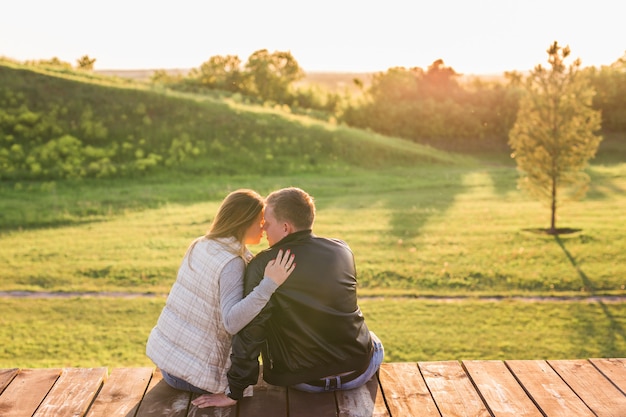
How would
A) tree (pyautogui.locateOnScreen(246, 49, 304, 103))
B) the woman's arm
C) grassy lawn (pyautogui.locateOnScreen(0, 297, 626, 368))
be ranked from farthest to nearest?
1. tree (pyautogui.locateOnScreen(246, 49, 304, 103))
2. grassy lawn (pyautogui.locateOnScreen(0, 297, 626, 368))
3. the woman's arm

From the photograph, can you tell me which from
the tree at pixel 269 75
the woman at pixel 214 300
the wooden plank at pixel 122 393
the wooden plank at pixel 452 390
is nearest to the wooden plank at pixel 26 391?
the wooden plank at pixel 122 393

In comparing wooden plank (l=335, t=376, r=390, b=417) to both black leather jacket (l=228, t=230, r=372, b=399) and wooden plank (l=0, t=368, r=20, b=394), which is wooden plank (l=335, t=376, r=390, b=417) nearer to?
black leather jacket (l=228, t=230, r=372, b=399)

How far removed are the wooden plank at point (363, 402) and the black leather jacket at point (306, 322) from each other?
229 millimetres

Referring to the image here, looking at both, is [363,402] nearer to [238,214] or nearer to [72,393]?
[238,214]

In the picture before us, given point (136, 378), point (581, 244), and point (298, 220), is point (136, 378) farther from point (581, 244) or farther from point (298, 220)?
point (581, 244)

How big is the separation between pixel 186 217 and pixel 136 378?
15290 millimetres

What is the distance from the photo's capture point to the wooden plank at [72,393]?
4.78 meters

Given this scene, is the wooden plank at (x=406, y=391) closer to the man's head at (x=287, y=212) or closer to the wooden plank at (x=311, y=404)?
the wooden plank at (x=311, y=404)

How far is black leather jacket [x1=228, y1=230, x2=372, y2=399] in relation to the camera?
4668mm

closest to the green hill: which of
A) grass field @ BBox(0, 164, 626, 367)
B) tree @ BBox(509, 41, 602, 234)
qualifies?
grass field @ BBox(0, 164, 626, 367)

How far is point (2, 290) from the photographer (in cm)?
1309

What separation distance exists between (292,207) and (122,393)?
1.99 meters

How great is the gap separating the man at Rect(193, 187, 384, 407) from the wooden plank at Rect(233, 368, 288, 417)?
97 mm

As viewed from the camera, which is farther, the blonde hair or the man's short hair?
the blonde hair
